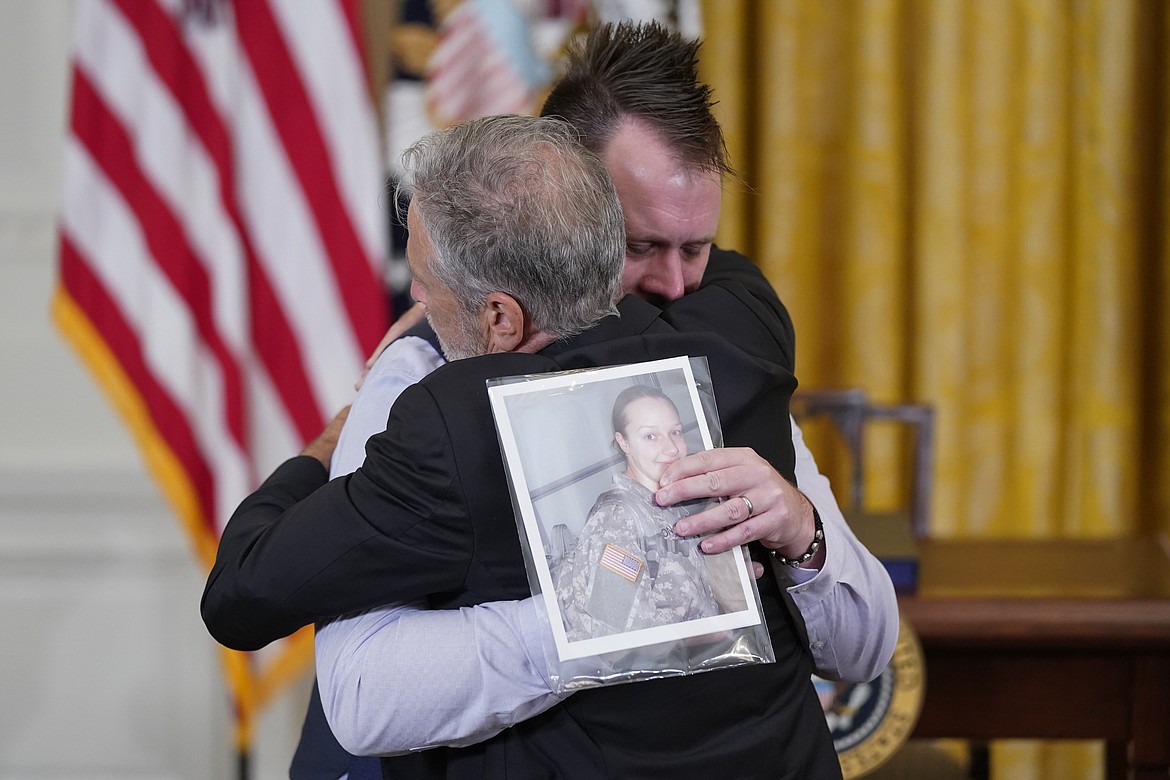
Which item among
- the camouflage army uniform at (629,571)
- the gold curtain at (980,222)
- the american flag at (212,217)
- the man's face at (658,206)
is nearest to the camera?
the camouflage army uniform at (629,571)

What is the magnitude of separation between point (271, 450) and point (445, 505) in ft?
6.34

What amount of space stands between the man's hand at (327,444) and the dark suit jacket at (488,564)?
0.15 m

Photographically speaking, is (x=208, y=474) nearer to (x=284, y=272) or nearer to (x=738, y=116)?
(x=284, y=272)

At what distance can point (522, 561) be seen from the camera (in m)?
1.03

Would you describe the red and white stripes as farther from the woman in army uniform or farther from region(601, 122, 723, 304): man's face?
the woman in army uniform

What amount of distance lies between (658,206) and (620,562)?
0.48 meters

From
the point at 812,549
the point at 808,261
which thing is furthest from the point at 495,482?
the point at 808,261

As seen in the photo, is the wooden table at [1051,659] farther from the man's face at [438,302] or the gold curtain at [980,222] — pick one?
the man's face at [438,302]

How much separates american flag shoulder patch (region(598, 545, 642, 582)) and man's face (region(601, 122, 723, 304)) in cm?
41

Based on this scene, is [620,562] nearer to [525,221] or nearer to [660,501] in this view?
[660,501]

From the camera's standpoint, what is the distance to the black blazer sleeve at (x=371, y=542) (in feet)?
3.20

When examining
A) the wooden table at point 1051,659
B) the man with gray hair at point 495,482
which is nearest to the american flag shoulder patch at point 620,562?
the man with gray hair at point 495,482

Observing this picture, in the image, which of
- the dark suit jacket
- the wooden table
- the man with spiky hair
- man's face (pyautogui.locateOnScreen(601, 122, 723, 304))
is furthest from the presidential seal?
man's face (pyautogui.locateOnScreen(601, 122, 723, 304))

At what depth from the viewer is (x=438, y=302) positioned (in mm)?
1093
